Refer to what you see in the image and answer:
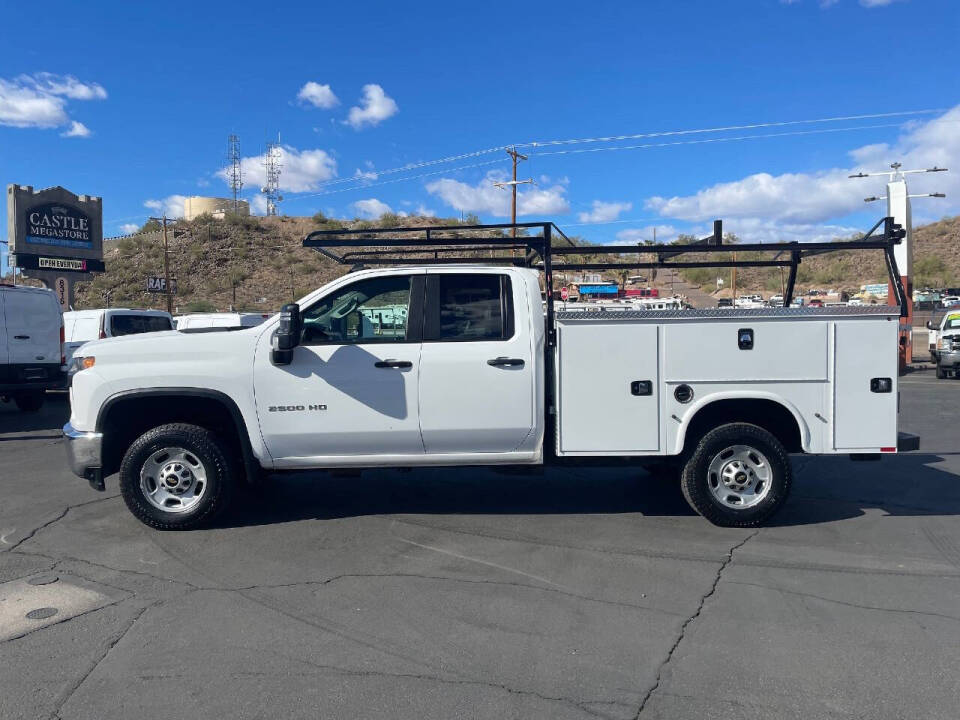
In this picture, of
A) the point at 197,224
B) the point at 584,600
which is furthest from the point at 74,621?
the point at 197,224

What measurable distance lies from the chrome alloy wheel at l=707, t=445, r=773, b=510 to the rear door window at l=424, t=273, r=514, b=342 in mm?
2002

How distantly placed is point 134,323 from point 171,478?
10.3 m

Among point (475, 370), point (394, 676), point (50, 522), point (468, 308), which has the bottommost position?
point (394, 676)

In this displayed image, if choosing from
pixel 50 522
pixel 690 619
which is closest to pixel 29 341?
pixel 50 522

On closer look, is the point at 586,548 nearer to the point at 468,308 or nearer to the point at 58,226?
the point at 468,308

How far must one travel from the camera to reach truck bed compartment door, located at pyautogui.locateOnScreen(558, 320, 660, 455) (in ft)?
20.1

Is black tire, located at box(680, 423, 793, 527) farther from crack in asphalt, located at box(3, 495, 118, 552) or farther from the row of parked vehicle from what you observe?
the row of parked vehicle

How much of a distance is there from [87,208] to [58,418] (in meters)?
23.6

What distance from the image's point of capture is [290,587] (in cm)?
500

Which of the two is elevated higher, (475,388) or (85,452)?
(475,388)

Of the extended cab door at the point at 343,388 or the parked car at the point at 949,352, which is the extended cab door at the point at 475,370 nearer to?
the extended cab door at the point at 343,388

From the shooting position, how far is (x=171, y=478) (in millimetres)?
6141

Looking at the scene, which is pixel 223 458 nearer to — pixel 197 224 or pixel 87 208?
pixel 87 208

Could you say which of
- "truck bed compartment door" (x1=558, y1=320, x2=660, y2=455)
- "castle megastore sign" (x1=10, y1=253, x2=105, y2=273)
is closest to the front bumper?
"truck bed compartment door" (x1=558, y1=320, x2=660, y2=455)
